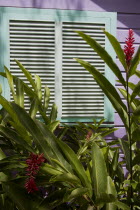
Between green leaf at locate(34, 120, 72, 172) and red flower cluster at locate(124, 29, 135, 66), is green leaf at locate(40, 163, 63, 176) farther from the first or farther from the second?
red flower cluster at locate(124, 29, 135, 66)

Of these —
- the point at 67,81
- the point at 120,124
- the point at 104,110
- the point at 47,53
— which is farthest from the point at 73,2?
the point at 120,124

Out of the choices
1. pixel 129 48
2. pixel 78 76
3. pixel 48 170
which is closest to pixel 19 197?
pixel 48 170

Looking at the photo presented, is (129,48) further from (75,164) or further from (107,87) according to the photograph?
(75,164)

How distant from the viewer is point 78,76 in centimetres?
253

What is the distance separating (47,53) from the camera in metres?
2.48

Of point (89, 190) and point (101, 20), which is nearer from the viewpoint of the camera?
point (89, 190)

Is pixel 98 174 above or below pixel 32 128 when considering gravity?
below

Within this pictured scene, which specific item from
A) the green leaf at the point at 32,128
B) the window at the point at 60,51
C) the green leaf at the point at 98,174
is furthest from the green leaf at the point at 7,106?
the window at the point at 60,51

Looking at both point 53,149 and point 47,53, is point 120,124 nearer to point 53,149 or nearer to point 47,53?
point 47,53

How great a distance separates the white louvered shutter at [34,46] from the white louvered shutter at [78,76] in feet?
0.34

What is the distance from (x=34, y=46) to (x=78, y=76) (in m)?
0.42

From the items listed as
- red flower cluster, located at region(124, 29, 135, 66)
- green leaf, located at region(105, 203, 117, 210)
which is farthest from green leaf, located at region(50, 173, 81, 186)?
red flower cluster, located at region(124, 29, 135, 66)

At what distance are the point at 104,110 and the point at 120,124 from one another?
0.19 meters

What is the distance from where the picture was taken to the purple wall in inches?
96.5
